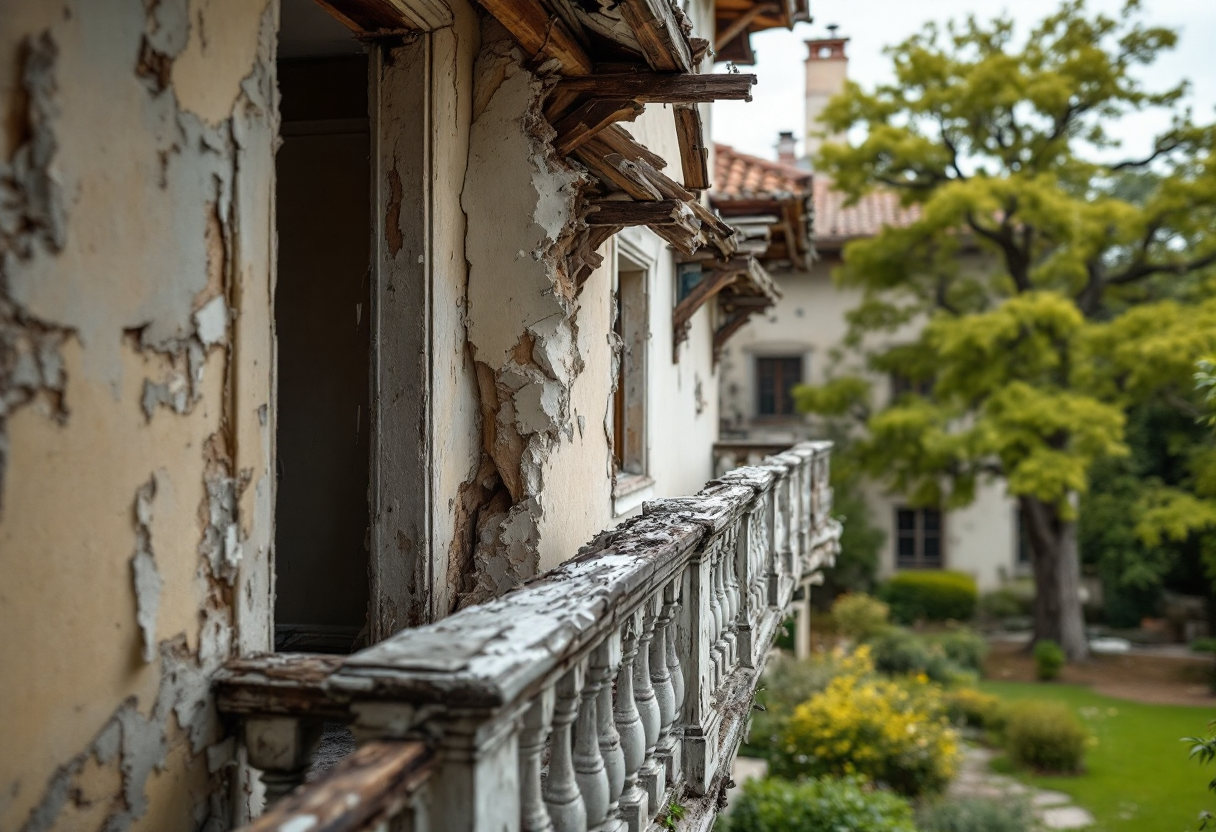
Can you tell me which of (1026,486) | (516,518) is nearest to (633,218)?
(516,518)

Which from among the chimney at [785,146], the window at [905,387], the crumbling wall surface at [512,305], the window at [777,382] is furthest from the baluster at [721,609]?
the chimney at [785,146]

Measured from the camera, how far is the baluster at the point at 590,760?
2.63m

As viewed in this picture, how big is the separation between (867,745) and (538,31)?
9755 mm

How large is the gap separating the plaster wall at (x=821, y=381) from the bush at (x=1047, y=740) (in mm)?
9181

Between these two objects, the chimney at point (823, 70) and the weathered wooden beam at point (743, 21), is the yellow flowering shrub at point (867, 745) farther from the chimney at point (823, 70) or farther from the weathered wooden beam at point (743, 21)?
the chimney at point (823, 70)

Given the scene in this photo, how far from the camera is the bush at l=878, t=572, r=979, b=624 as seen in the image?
73.8ft

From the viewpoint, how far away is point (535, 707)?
7.05ft

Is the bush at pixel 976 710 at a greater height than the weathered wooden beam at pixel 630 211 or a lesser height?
lesser

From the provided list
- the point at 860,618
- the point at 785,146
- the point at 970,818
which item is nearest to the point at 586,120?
the point at 970,818

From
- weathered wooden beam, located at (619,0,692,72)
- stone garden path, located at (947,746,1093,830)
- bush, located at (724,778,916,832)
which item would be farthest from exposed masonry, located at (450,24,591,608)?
stone garden path, located at (947,746,1093,830)

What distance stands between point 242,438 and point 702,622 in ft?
6.36

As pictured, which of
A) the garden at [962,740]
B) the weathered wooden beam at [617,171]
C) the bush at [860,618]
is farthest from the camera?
the bush at [860,618]

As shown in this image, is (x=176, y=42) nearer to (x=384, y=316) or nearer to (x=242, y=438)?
(x=242, y=438)

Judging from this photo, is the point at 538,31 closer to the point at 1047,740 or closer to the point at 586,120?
the point at 586,120
